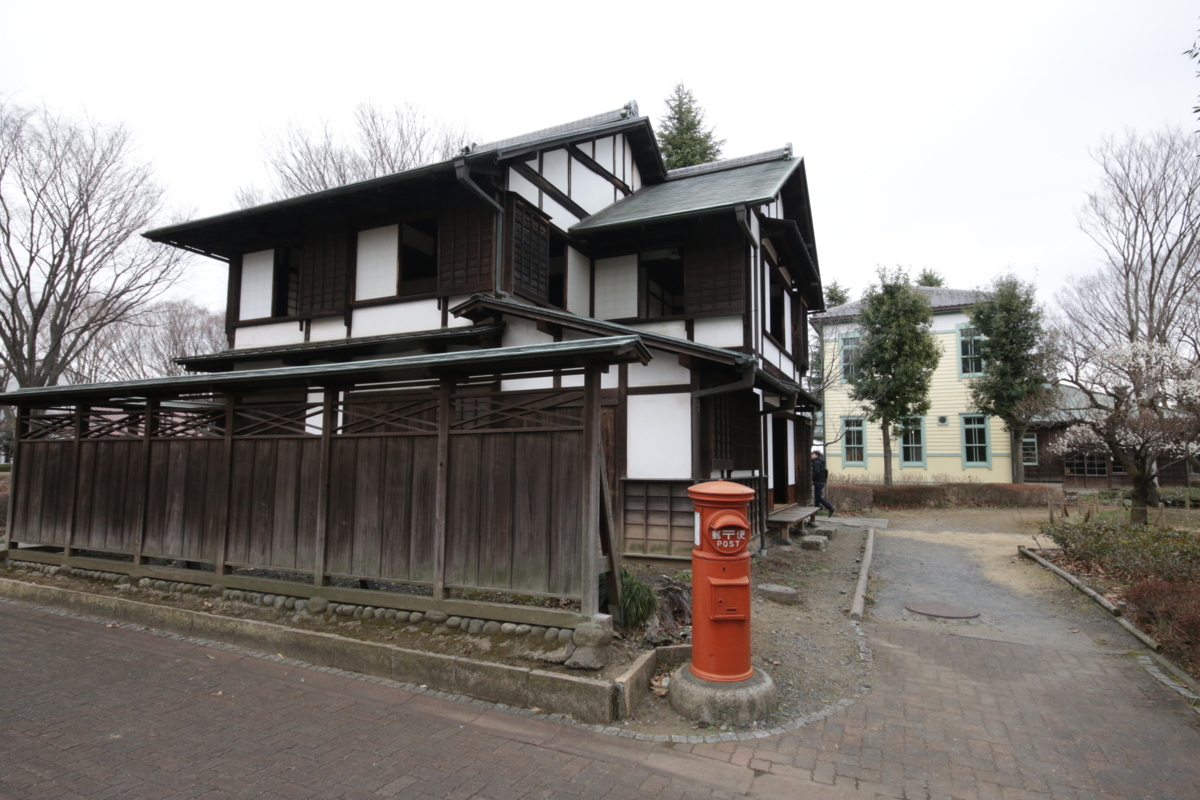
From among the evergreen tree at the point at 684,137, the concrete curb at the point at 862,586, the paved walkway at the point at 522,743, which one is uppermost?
the evergreen tree at the point at 684,137

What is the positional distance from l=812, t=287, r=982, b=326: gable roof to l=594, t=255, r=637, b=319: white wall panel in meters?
16.8

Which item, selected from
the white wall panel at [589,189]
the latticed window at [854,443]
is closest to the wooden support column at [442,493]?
the white wall panel at [589,189]

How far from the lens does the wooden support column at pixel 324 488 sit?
6.33 meters

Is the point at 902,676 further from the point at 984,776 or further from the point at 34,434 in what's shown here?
the point at 34,434

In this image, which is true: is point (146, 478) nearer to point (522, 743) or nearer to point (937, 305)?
point (522, 743)

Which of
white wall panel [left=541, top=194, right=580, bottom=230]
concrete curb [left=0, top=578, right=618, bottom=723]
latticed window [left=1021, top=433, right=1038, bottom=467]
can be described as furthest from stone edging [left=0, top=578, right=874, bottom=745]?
latticed window [left=1021, top=433, right=1038, bottom=467]

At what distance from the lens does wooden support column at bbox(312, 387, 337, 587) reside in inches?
249

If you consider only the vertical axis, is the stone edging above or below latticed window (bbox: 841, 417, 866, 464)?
below

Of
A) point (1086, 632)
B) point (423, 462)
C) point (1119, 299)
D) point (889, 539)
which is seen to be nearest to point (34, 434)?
point (423, 462)

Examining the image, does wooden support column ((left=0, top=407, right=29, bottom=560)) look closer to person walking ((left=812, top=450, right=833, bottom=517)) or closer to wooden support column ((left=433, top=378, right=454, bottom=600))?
wooden support column ((left=433, top=378, right=454, bottom=600))

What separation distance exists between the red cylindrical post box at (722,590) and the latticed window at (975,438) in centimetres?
2531

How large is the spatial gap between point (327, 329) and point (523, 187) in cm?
475

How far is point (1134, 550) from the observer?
8695mm

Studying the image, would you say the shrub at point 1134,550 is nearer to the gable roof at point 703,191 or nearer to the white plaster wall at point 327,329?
the gable roof at point 703,191
